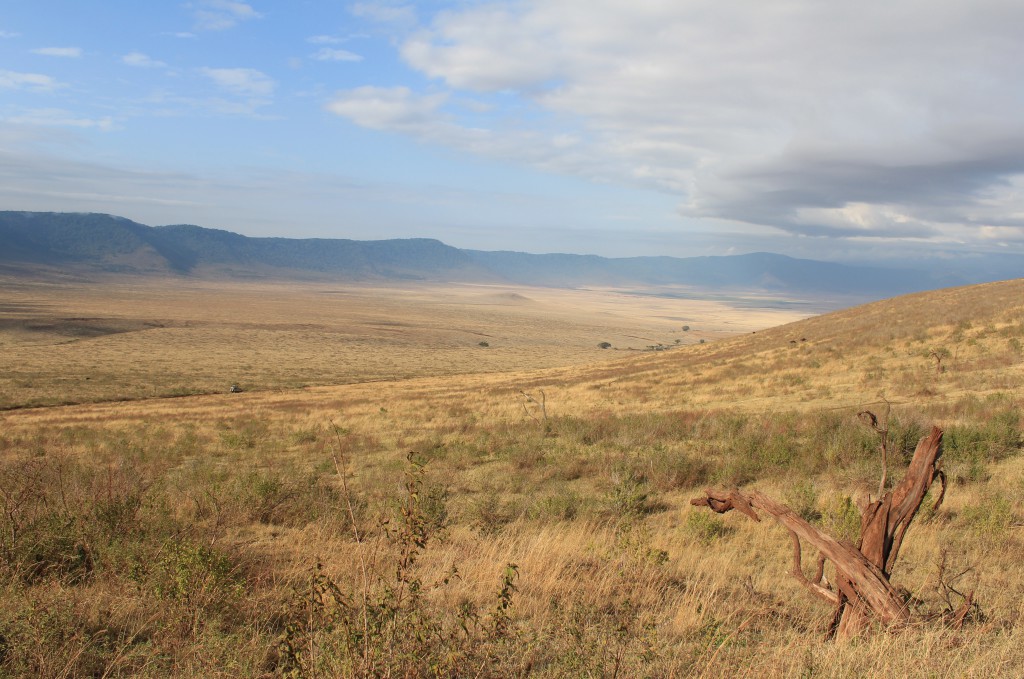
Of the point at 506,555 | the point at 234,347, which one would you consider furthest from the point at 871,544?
the point at 234,347

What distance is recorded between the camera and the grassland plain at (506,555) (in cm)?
358

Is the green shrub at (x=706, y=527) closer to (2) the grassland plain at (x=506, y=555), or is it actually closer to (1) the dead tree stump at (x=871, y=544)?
(2) the grassland plain at (x=506, y=555)

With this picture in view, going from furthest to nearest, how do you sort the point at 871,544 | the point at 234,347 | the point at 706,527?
the point at 234,347, the point at 706,527, the point at 871,544

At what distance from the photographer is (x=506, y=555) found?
5668 mm

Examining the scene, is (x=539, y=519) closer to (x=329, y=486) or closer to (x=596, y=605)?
(x=596, y=605)

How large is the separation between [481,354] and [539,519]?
235ft

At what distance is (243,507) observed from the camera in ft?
24.1

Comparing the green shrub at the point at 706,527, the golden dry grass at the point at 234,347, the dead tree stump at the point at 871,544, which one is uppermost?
the dead tree stump at the point at 871,544

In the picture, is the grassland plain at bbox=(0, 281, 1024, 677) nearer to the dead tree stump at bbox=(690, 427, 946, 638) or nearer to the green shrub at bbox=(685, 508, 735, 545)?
the green shrub at bbox=(685, 508, 735, 545)

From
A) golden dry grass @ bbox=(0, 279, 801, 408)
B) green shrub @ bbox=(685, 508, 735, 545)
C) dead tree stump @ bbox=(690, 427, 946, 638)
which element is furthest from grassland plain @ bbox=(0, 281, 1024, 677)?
golden dry grass @ bbox=(0, 279, 801, 408)

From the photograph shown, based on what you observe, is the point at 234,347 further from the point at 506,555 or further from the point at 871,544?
the point at 871,544

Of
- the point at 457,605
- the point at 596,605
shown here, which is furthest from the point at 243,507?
the point at 596,605

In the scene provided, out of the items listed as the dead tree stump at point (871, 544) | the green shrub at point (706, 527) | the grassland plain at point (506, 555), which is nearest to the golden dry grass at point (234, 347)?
the grassland plain at point (506, 555)

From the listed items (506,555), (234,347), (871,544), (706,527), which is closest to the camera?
(871,544)
